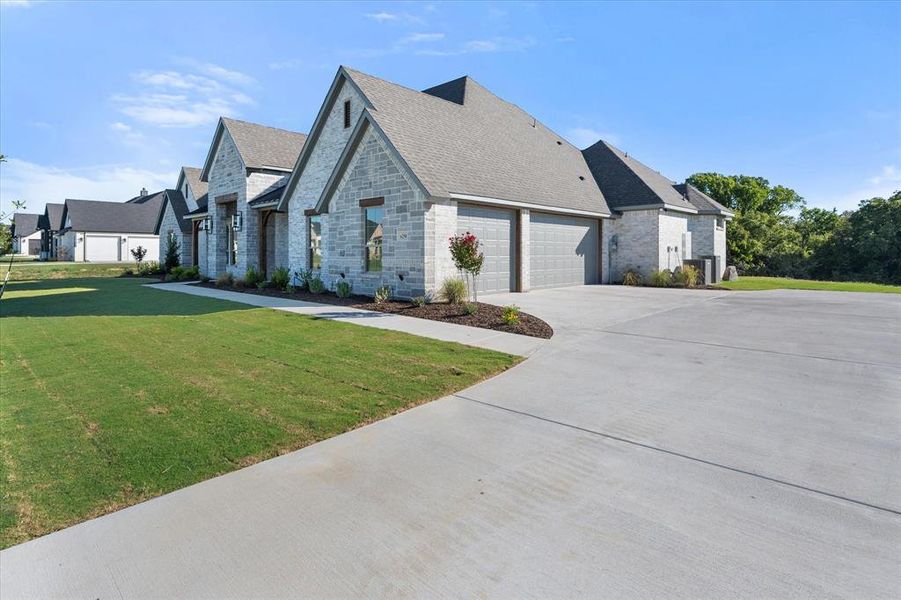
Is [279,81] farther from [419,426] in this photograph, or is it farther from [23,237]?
[23,237]

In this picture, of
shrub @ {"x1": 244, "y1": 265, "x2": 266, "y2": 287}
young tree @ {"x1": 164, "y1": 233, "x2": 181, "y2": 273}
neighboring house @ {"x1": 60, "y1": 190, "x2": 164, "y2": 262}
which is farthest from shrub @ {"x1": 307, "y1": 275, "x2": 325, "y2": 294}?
neighboring house @ {"x1": 60, "y1": 190, "x2": 164, "y2": 262}

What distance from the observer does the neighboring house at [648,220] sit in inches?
857

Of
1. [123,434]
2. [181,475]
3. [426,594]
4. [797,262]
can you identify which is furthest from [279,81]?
[797,262]

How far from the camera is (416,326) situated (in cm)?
1055

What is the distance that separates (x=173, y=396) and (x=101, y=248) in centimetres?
5633

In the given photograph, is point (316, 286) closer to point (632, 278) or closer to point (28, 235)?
point (632, 278)

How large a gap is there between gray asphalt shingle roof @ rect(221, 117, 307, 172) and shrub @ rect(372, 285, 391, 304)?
12.1 metres

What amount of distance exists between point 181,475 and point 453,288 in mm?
10022

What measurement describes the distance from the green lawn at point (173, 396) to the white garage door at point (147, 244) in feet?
155

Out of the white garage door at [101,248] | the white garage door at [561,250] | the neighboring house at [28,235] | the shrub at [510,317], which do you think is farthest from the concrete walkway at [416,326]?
the neighboring house at [28,235]

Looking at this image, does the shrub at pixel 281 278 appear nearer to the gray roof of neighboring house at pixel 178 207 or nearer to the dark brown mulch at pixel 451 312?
the dark brown mulch at pixel 451 312

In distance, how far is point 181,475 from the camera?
388cm

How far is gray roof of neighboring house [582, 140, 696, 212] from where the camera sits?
72.2 ft

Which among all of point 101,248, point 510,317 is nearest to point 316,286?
point 510,317
